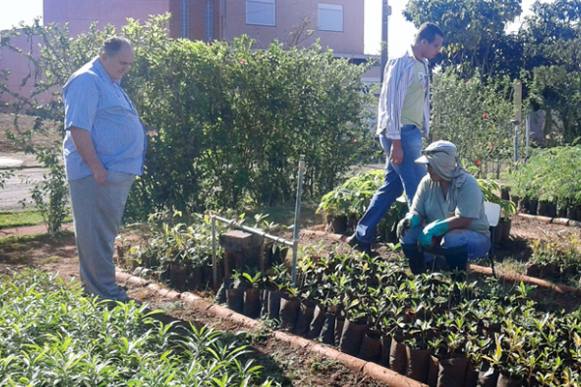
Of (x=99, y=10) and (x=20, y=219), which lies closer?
(x=20, y=219)

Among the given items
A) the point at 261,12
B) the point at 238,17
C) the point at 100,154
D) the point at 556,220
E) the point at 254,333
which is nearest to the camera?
the point at 254,333

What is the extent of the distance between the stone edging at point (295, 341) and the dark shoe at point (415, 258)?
131cm

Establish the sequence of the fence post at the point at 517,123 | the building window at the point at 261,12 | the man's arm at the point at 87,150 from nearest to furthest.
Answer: the man's arm at the point at 87,150 < the fence post at the point at 517,123 < the building window at the point at 261,12

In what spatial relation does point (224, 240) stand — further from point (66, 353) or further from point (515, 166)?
point (515, 166)

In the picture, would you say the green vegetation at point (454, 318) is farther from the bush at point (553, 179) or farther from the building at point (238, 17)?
the building at point (238, 17)

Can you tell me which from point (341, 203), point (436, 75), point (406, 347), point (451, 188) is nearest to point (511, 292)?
point (451, 188)

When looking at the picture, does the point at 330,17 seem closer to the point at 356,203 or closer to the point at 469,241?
the point at 356,203

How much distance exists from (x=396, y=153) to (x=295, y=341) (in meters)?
2.06

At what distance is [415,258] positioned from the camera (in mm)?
5484

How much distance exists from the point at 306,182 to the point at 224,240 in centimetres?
477

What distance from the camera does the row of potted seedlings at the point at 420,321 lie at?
3.78 m

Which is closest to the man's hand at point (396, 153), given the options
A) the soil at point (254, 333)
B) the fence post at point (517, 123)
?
the soil at point (254, 333)

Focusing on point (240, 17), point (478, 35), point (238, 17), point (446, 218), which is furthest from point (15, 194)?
point (478, 35)

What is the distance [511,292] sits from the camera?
5.16 meters
